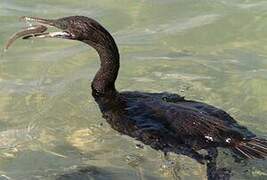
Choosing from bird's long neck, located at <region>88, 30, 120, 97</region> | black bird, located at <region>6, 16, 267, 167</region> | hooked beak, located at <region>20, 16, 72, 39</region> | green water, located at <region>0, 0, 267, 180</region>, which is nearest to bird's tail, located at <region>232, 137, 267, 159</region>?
black bird, located at <region>6, 16, 267, 167</region>

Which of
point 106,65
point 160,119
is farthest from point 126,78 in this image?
point 160,119

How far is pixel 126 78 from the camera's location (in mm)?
7328

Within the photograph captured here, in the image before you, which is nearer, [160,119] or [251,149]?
[251,149]

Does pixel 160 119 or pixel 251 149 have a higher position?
pixel 160 119

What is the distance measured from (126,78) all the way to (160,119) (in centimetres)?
204

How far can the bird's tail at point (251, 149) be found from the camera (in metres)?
5.19

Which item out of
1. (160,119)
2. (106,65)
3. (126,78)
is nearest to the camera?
(160,119)

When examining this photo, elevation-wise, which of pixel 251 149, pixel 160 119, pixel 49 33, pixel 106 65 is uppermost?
pixel 49 33

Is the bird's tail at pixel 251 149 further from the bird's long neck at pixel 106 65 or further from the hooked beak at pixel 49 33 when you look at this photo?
the hooked beak at pixel 49 33

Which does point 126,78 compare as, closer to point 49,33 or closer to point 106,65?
point 106,65

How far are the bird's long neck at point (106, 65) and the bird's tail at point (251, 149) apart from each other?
132 centimetres

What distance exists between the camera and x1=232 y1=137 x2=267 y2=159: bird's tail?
→ 17.0ft

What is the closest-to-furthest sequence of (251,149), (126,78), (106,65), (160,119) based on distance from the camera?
(251,149)
(160,119)
(106,65)
(126,78)

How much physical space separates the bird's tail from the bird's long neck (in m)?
1.32
